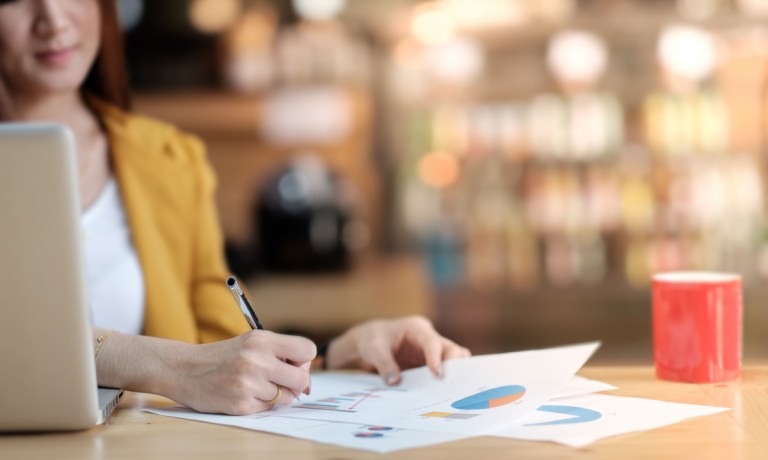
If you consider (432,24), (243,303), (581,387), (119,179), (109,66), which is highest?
(432,24)

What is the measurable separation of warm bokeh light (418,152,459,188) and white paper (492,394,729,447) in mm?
3535

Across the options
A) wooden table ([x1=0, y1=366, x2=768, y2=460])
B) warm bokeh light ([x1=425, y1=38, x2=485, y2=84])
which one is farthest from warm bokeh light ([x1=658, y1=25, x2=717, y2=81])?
wooden table ([x1=0, y1=366, x2=768, y2=460])

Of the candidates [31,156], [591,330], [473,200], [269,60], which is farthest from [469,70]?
[31,156]

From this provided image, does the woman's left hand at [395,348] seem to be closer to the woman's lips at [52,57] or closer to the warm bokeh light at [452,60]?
the woman's lips at [52,57]

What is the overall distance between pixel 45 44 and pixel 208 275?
0.49m

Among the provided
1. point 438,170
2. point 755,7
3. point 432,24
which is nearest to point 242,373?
point 432,24

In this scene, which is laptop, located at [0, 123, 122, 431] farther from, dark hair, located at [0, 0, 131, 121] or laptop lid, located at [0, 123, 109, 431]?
dark hair, located at [0, 0, 131, 121]

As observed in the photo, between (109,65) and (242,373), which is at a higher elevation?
(109,65)

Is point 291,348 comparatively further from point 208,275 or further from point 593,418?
point 208,275

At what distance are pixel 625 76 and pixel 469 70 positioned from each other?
28.0 inches

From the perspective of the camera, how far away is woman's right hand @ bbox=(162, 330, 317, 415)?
104cm

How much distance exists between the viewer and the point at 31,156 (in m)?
0.86

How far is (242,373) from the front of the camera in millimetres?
1034

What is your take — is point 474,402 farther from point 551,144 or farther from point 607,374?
point 551,144
